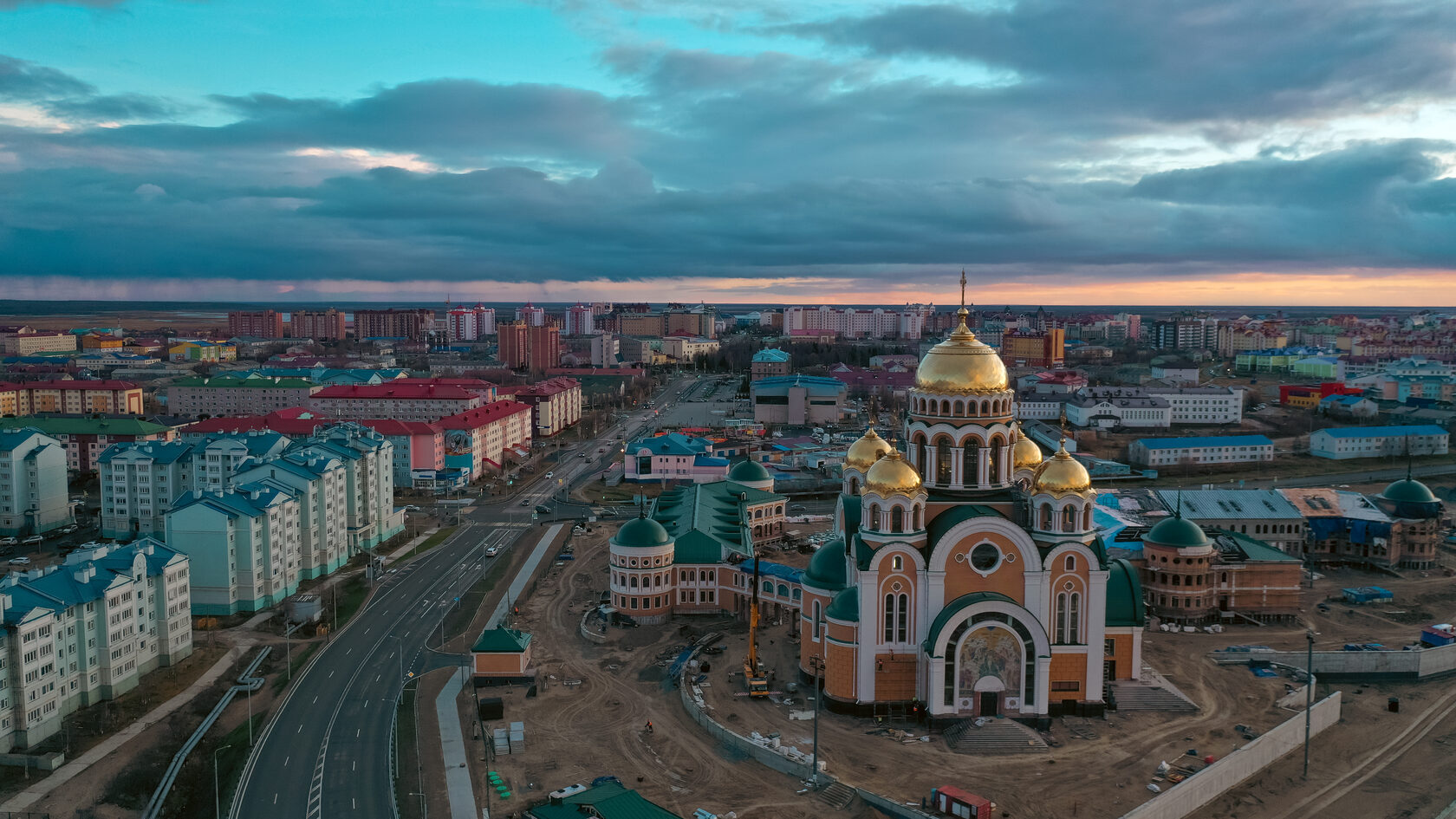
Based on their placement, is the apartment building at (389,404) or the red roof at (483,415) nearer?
the red roof at (483,415)

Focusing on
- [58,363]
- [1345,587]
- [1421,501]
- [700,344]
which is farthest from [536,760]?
[700,344]

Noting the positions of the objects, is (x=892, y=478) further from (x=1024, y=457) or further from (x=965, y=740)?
(x=965, y=740)

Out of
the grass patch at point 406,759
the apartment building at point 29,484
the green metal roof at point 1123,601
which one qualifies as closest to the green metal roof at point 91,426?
the apartment building at point 29,484

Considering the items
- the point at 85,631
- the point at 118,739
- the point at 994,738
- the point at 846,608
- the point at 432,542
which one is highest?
the point at 846,608

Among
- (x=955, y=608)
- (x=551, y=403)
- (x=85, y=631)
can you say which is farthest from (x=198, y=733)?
(x=551, y=403)

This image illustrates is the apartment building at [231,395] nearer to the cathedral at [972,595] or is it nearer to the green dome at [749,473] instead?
the green dome at [749,473]

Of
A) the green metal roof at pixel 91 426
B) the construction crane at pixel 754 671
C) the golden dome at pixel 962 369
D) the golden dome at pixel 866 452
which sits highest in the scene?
the golden dome at pixel 962 369

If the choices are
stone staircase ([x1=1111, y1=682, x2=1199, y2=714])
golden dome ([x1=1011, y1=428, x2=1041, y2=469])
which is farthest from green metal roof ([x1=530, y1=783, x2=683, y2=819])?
golden dome ([x1=1011, y1=428, x2=1041, y2=469])
